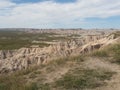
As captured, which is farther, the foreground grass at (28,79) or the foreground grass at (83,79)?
the foreground grass at (83,79)

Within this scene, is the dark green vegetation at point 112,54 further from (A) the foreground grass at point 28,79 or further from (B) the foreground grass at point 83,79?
(B) the foreground grass at point 83,79

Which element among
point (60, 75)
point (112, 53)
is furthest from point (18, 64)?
point (60, 75)

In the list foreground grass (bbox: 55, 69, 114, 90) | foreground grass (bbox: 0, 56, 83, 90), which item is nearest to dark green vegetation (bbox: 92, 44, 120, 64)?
foreground grass (bbox: 0, 56, 83, 90)

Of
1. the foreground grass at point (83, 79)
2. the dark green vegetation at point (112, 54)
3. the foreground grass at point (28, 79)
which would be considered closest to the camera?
the foreground grass at point (28, 79)

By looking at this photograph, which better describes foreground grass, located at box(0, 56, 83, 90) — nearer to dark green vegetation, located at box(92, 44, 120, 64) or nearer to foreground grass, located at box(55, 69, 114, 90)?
foreground grass, located at box(55, 69, 114, 90)

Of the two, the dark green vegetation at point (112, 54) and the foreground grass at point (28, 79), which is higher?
the dark green vegetation at point (112, 54)

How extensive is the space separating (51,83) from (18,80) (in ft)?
3.43

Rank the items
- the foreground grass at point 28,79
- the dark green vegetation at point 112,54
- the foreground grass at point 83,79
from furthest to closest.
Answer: the dark green vegetation at point 112,54
the foreground grass at point 83,79
the foreground grass at point 28,79

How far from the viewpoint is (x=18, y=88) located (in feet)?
23.0

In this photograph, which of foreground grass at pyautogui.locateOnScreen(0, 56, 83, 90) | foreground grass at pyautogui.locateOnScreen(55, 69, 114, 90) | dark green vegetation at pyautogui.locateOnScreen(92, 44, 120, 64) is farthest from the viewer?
dark green vegetation at pyautogui.locateOnScreen(92, 44, 120, 64)

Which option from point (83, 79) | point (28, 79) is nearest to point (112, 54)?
point (83, 79)

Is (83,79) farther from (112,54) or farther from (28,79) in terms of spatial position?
(112,54)

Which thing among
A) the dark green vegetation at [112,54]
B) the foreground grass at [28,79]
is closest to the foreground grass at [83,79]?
the foreground grass at [28,79]

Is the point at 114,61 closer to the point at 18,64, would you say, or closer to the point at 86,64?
the point at 86,64
